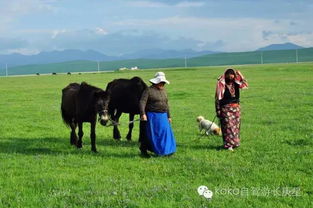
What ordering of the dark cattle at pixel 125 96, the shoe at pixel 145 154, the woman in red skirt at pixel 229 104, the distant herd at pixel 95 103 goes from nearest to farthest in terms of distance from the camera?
the shoe at pixel 145 154, the distant herd at pixel 95 103, the woman in red skirt at pixel 229 104, the dark cattle at pixel 125 96

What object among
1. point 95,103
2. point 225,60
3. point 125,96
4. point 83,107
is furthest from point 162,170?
point 225,60

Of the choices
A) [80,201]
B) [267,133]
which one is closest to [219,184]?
[80,201]

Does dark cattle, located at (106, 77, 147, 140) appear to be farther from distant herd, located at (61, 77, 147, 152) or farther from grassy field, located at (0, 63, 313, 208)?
grassy field, located at (0, 63, 313, 208)

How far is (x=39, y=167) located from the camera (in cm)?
859

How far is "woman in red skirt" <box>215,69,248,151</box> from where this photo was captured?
984 cm

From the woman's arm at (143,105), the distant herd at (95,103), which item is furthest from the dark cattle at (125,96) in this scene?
the woman's arm at (143,105)

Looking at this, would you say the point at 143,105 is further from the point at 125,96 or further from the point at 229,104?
the point at 125,96

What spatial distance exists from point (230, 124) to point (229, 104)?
17.7 inches

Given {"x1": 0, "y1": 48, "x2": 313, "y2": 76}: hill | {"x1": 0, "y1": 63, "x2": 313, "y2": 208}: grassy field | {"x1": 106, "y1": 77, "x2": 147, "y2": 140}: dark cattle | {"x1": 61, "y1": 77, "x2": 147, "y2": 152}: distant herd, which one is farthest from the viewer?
{"x1": 0, "y1": 48, "x2": 313, "y2": 76}: hill

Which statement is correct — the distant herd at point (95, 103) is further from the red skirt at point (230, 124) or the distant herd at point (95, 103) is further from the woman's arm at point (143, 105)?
the red skirt at point (230, 124)

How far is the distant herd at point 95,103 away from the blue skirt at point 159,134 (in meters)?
0.51

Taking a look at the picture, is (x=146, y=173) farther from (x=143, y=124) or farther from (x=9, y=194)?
(x=9, y=194)

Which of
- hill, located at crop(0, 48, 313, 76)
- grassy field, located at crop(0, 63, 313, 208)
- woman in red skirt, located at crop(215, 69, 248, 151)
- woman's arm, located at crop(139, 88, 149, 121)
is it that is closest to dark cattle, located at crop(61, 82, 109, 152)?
grassy field, located at crop(0, 63, 313, 208)

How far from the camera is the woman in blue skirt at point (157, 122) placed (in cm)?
923
